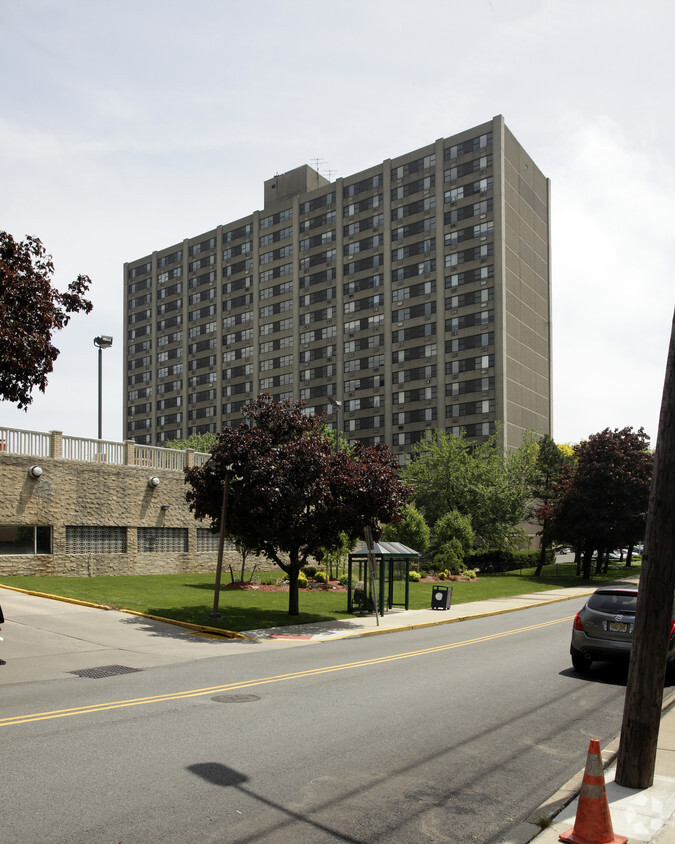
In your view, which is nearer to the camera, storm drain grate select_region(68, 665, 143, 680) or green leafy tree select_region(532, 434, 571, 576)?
storm drain grate select_region(68, 665, 143, 680)

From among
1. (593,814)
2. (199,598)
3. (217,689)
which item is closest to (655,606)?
(593,814)

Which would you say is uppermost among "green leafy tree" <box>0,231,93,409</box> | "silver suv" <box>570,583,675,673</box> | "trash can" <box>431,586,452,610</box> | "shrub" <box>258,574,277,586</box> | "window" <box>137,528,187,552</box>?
"green leafy tree" <box>0,231,93,409</box>

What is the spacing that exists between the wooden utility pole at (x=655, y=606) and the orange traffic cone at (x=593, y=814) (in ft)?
3.53

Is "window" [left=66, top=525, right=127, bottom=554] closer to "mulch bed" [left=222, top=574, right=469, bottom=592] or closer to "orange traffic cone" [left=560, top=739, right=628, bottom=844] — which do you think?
"mulch bed" [left=222, top=574, right=469, bottom=592]

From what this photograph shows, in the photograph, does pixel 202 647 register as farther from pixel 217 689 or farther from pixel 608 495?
pixel 608 495

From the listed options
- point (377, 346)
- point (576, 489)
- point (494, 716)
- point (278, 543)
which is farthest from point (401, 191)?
point (494, 716)

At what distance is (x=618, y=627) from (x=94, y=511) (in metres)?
23.5

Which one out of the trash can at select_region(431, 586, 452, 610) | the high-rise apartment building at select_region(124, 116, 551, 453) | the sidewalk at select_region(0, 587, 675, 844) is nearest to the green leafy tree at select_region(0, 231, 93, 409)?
the sidewalk at select_region(0, 587, 675, 844)

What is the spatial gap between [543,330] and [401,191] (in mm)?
24283

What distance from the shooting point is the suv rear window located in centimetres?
1346

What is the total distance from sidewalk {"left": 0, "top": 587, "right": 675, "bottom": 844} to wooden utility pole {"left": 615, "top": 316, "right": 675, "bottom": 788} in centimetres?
47

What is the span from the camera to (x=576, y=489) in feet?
157

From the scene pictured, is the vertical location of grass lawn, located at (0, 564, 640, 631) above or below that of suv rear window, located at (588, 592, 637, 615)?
below

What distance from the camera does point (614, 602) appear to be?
1368cm
